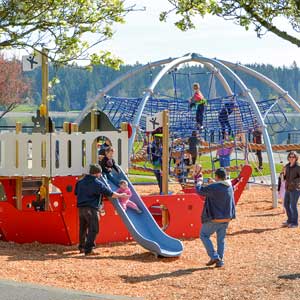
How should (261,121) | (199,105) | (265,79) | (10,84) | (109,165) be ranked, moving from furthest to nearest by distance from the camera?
(10,84)
(265,79)
(199,105)
(261,121)
(109,165)

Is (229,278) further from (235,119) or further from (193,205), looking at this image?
(235,119)

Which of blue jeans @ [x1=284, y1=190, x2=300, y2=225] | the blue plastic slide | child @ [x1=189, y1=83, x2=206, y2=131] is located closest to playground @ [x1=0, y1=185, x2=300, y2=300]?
the blue plastic slide

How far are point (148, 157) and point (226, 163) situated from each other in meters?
3.05

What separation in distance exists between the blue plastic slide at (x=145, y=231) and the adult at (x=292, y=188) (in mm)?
3365

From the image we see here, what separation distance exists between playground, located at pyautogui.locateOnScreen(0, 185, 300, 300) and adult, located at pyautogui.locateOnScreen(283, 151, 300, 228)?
0.80m

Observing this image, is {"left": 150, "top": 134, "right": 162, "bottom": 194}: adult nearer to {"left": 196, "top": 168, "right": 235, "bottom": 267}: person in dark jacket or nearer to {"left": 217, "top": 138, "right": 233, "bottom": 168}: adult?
{"left": 217, "top": 138, "right": 233, "bottom": 168}: adult

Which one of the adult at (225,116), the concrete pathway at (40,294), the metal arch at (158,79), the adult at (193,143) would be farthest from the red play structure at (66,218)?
the adult at (225,116)

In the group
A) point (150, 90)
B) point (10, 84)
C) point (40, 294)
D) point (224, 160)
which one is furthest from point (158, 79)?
point (10, 84)

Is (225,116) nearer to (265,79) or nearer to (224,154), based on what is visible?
(224,154)

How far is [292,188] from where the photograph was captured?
15.1 meters

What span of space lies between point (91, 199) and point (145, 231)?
43.1 inches

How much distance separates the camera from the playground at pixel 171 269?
30.4 ft

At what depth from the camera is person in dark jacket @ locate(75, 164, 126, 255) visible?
11984mm

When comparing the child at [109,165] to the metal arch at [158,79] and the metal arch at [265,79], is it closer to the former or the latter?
the metal arch at [158,79]
